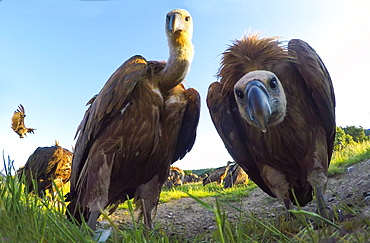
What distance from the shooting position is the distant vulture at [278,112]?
12.4 feet

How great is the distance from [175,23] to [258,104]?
4.97ft

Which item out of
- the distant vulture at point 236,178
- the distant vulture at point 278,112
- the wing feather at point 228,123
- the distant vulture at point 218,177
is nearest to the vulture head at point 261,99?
the distant vulture at point 278,112

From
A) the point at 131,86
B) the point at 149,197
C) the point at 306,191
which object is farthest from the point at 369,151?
the point at 131,86

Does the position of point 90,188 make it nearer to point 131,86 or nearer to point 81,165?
point 81,165

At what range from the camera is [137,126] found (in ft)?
12.9

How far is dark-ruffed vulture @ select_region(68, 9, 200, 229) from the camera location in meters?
3.90

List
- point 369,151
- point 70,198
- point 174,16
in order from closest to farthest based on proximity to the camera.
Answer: point 174,16 → point 70,198 → point 369,151

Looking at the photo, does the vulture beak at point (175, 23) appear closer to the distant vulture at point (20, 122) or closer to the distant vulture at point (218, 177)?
the distant vulture at point (20, 122)

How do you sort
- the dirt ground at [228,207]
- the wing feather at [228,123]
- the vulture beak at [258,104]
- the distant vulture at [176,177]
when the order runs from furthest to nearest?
the distant vulture at [176,177] < the dirt ground at [228,207] < the wing feather at [228,123] < the vulture beak at [258,104]

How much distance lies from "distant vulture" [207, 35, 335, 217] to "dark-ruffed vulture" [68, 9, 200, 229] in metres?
0.55

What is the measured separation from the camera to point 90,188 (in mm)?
3855

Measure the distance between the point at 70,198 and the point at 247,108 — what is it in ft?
8.50

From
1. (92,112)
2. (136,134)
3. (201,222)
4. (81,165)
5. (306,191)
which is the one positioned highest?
(92,112)

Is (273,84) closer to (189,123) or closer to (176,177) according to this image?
(189,123)
